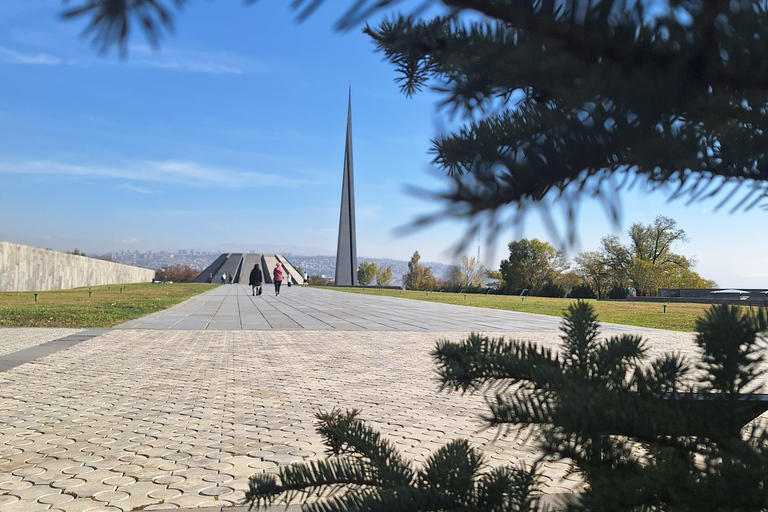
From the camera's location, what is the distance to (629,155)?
88cm

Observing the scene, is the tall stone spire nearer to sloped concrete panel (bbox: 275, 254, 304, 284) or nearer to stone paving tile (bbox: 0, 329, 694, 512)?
sloped concrete panel (bbox: 275, 254, 304, 284)

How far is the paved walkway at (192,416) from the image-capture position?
3746 mm

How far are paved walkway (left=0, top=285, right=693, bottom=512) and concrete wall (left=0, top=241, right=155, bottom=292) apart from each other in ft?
90.9

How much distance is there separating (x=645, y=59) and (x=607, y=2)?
0.10 m

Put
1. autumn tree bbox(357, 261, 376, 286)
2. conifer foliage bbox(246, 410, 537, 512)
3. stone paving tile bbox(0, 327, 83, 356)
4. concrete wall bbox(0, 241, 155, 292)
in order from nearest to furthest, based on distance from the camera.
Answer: conifer foliage bbox(246, 410, 537, 512) → stone paving tile bbox(0, 327, 83, 356) → concrete wall bbox(0, 241, 155, 292) → autumn tree bbox(357, 261, 376, 286)

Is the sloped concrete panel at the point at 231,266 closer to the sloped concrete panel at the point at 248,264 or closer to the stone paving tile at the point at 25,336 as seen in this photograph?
the sloped concrete panel at the point at 248,264

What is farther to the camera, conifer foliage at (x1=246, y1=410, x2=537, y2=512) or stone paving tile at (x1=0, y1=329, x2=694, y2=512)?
stone paving tile at (x1=0, y1=329, x2=694, y2=512)

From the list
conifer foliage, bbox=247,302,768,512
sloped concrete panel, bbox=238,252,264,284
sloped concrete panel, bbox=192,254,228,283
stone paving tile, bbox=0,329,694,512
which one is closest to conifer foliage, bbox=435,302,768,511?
conifer foliage, bbox=247,302,768,512

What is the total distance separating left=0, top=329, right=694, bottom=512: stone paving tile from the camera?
3744 millimetres

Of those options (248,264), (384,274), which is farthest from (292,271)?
(384,274)

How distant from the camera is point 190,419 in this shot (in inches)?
214

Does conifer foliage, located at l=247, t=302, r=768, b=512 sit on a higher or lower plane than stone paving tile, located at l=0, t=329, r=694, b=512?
higher

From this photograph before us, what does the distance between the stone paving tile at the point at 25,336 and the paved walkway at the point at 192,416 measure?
95 centimetres

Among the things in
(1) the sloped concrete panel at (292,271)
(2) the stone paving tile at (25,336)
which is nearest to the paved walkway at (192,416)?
(2) the stone paving tile at (25,336)
